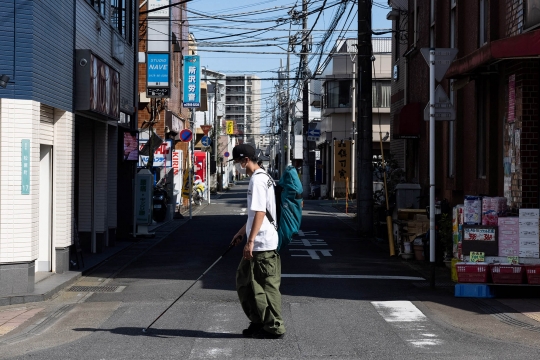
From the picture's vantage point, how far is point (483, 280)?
Result: 1114cm

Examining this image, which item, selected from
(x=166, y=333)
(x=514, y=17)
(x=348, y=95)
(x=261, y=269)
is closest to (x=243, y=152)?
(x=261, y=269)

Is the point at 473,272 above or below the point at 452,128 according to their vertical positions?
below

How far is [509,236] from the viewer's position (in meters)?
11.3

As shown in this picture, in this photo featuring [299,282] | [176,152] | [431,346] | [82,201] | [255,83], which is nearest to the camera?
[431,346]

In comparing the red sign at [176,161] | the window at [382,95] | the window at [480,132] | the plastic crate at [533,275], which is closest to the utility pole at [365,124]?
the window at [480,132]

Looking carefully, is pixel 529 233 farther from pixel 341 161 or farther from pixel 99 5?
pixel 341 161

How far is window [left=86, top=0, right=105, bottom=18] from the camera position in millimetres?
16206

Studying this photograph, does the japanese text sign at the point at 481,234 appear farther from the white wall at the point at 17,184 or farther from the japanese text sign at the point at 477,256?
the white wall at the point at 17,184

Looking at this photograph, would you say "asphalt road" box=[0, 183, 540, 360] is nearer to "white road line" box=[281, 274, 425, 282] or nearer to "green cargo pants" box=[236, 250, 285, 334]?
"white road line" box=[281, 274, 425, 282]

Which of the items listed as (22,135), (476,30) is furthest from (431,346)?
(476,30)

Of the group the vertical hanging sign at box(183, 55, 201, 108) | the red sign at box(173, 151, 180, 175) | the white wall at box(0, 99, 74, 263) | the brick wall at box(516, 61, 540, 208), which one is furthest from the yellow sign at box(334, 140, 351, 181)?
the white wall at box(0, 99, 74, 263)

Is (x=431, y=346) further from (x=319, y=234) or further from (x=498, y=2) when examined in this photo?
(x=319, y=234)

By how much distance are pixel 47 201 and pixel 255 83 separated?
186711 mm

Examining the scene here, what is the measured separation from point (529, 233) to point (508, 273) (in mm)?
625
